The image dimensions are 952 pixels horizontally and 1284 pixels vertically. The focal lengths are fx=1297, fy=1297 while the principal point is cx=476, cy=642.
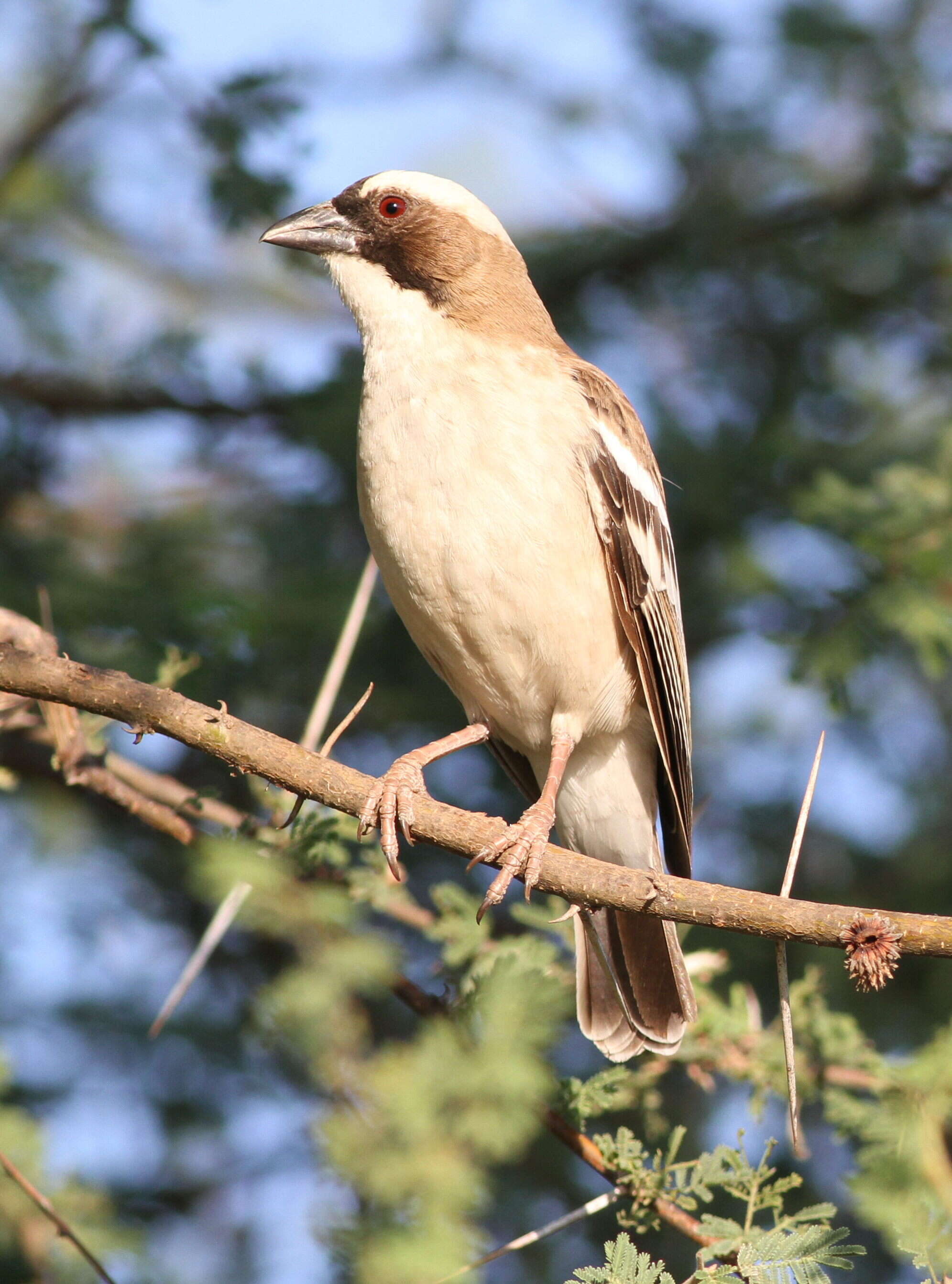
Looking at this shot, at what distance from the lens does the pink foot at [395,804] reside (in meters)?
3.53

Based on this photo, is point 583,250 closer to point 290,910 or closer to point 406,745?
point 406,745

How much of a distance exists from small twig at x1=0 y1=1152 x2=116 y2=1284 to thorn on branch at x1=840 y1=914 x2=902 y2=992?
6.74 ft

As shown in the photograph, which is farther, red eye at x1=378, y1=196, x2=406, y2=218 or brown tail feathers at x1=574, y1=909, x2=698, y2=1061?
red eye at x1=378, y1=196, x2=406, y2=218

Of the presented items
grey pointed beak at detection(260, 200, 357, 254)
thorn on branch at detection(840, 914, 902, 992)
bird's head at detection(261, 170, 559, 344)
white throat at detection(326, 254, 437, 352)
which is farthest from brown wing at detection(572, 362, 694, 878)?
thorn on branch at detection(840, 914, 902, 992)

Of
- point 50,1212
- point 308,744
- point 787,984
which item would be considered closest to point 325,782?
point 308,744

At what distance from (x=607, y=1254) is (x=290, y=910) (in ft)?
5.08

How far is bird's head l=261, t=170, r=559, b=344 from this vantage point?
4.51 metres

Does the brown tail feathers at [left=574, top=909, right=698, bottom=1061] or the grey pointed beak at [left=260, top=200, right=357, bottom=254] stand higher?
the grey pointed beak at [left=260, top=200, right=357, bottom=254]

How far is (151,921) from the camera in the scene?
5.48m

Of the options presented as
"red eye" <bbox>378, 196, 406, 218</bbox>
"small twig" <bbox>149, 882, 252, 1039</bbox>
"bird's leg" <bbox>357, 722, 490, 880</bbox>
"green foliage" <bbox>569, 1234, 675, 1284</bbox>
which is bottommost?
"small twig" <bbox>149, 882, 252, 1039</bbox>

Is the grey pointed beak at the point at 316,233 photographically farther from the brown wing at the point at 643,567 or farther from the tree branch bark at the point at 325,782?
the tree branch bark at the point at 325,782

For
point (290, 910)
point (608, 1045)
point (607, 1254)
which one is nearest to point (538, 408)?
point (290, 910)

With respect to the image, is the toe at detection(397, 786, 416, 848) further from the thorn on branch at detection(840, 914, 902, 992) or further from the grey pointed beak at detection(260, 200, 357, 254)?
the grey pointed beak at detection(260, 200, 357, 254)

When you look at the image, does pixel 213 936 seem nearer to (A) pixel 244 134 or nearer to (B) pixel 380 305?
(B) pixel 380 305
